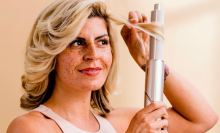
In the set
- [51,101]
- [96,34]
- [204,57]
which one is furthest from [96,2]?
[204,57]

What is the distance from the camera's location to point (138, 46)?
1283 millimetres

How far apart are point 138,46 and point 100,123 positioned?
335mm

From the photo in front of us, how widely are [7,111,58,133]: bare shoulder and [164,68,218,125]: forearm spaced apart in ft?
1.65

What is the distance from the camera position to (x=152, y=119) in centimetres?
94

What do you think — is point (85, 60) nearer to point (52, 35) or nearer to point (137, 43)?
point (52, 35)

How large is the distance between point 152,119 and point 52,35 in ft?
1.39

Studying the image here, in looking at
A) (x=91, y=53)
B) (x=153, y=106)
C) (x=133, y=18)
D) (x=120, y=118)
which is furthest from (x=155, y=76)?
(x=120, y=118)

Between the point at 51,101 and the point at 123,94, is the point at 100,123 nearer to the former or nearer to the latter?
the point at 51,101

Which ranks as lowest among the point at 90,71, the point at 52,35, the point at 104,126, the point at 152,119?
the point at 104,126

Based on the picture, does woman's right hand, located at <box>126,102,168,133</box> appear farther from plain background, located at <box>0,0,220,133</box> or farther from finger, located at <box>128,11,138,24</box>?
plain background, located at <box>0,0,220,133</box>

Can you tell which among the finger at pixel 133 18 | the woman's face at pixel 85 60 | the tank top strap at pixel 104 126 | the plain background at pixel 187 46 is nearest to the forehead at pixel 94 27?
the woman's face at pixel 85 60

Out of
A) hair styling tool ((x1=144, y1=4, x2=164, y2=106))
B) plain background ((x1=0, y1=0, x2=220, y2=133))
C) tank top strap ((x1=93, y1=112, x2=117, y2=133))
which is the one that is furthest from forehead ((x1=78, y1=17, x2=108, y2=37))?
plain background ((x1=0, y1=0, x2=220, y2=133))

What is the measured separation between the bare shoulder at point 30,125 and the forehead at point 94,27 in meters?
0.31

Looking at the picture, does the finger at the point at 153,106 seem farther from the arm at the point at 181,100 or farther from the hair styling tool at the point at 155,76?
the arm at the point at 181,100
